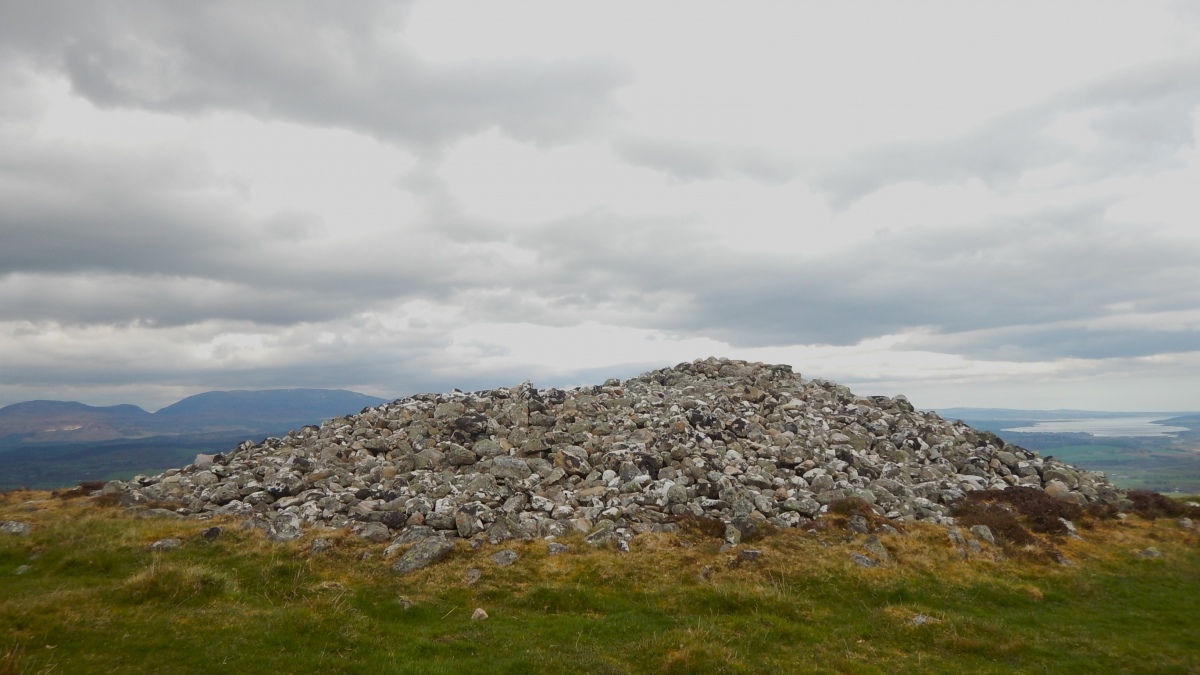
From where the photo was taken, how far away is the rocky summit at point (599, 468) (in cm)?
3472

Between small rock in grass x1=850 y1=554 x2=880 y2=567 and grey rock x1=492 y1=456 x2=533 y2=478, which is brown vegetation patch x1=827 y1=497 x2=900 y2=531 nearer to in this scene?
small rock in grass x1=850 y1=554 x2=880 y2=567

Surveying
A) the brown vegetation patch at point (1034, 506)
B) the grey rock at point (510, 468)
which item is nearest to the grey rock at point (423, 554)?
the grey rock at point (510, 468)

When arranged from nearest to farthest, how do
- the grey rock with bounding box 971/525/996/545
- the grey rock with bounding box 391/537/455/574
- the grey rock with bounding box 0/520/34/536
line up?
the grey rock with bounding box 391/537/455/574 < the grey rock with bounding box 0/520/34/536 < the grey rock with bounding box 971/525/996/545

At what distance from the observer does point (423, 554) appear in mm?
28891

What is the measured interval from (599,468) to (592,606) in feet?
52.0

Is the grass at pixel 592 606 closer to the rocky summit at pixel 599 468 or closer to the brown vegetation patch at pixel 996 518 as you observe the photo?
the brown vegetation patch at pixel 996 518

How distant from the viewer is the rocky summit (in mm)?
34719

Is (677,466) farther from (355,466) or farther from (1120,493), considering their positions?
(1120,493)

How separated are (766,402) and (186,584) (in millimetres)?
43013

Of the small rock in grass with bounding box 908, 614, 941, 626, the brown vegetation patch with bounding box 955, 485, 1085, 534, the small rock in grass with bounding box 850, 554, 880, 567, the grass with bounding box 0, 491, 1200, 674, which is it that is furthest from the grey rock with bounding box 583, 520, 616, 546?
the brown vegetation patch with bounding box 955, 485, 1085, 534

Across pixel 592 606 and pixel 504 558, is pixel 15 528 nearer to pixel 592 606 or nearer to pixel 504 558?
pixel 504 558

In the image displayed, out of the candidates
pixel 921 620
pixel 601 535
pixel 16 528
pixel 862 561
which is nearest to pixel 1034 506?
pixel 862 561

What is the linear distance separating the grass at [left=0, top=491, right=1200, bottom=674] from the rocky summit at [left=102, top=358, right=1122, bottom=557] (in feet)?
9.50

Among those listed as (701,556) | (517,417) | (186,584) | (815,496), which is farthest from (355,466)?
(815,496)
